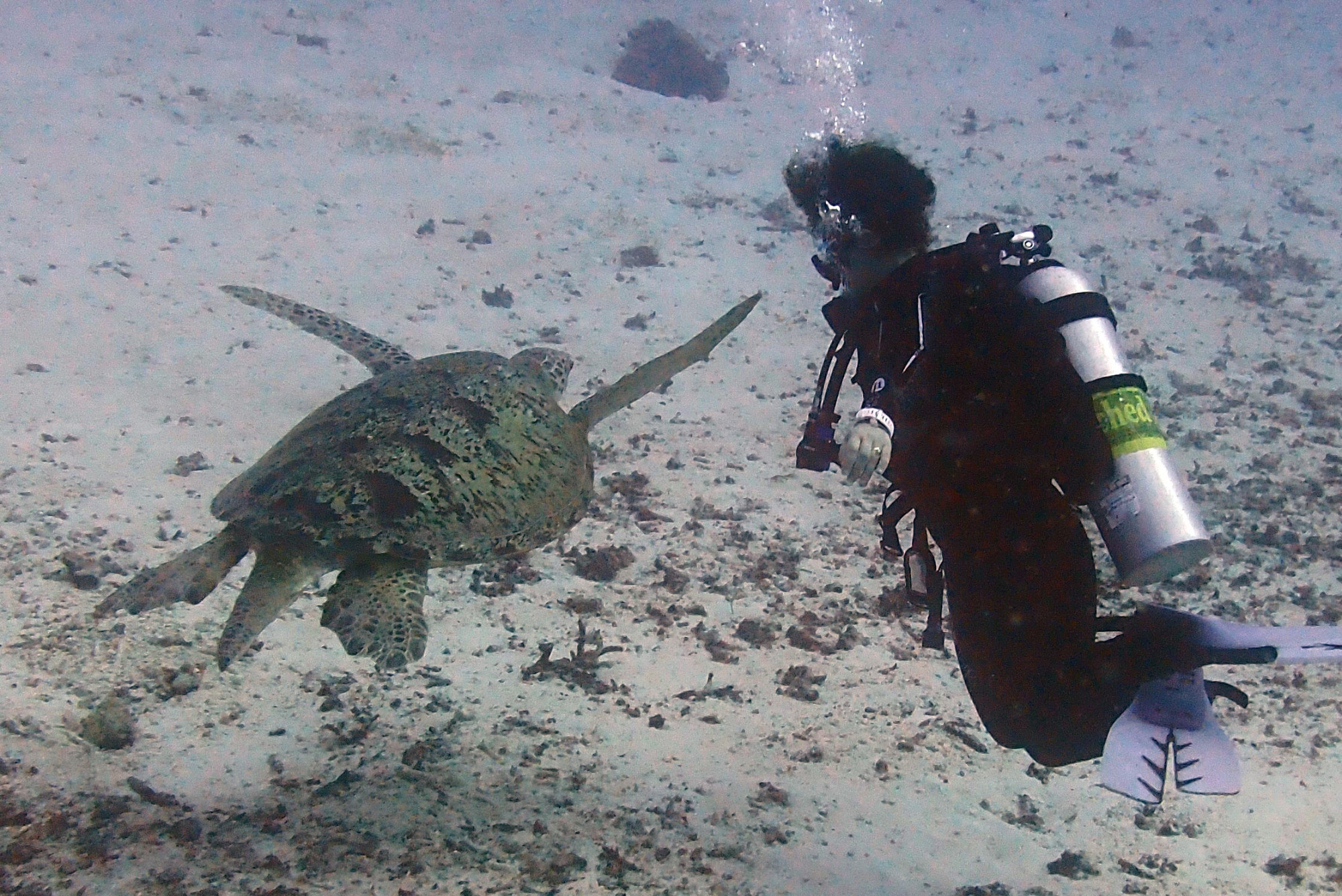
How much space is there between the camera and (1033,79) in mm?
21297

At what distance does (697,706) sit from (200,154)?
12.0 m

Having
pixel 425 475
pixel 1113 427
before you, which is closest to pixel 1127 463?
pixel 1113 427

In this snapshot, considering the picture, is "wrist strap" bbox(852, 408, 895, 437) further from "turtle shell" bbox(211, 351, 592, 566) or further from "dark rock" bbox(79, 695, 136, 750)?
"dark rock" bbox(79, 695, 136, 750)

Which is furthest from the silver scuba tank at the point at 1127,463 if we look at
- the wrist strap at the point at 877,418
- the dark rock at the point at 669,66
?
the dark rock at the point at 669,66

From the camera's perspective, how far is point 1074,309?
288 centimetres

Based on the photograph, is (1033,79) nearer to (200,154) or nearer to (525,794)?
(200,154)

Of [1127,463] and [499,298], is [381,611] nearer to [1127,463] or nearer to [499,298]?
[1127,463]

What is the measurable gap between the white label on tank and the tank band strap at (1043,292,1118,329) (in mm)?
595

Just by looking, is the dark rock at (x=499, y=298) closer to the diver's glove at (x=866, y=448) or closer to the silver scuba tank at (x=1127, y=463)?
the silver scuba tank at (x=1127, y=463)

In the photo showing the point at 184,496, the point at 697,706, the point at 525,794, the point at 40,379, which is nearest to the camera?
the point at 525,794

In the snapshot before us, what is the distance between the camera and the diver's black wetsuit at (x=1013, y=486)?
274cm

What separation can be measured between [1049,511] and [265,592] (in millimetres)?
2993

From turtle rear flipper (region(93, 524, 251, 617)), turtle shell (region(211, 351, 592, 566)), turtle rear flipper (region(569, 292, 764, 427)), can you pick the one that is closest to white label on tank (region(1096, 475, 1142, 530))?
turtle rear flipper (region(569, 292, 764, 427))

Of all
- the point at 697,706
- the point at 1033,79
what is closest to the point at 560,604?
the point at 697,706
